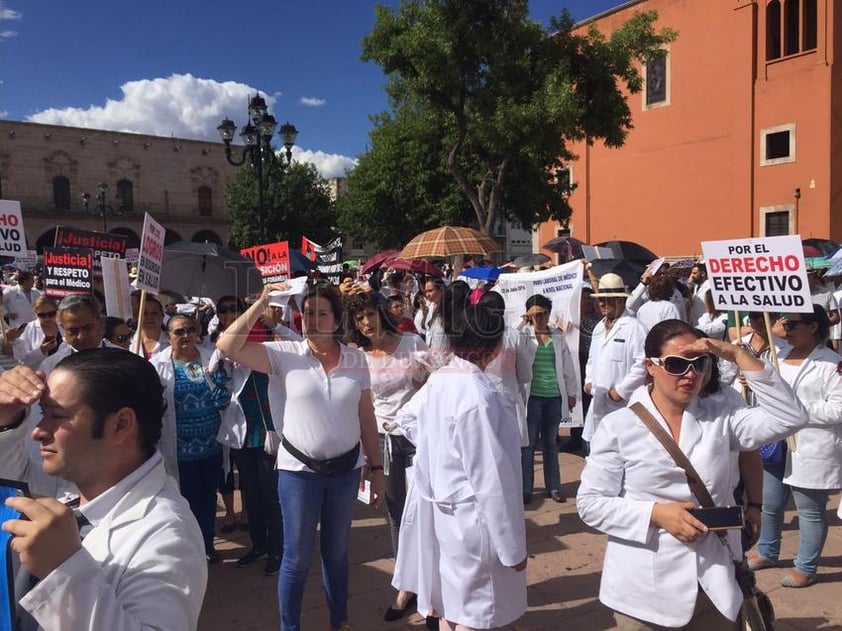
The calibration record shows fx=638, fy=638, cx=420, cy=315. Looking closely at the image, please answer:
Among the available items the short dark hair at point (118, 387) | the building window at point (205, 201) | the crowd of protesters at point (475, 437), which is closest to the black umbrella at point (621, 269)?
the crowd of protesters at point (475, 437)

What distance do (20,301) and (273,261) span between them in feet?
19.7

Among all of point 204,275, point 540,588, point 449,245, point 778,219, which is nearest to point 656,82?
point 778,219

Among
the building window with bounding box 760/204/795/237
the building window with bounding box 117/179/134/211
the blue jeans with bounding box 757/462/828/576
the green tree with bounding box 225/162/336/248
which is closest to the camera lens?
the blue jeans with bounding box 757/462/828/576

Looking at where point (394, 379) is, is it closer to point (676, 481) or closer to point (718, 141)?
point (676, 481)

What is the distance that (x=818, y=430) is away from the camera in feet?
13.1

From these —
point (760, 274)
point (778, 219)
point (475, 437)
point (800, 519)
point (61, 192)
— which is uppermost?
point (61, 192)

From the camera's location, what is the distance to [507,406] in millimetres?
→ 2910

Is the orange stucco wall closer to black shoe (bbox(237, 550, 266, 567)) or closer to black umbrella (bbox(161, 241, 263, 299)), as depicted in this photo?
black umbrella (bbox(161, 241, 263, 299))

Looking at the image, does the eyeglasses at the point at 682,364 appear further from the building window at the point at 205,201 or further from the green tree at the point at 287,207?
the building window at the point at 205,201

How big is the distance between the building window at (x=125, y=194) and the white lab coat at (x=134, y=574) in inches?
1884

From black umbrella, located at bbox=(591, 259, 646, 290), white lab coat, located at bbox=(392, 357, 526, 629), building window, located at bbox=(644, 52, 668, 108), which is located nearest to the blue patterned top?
white lab coat, located at bbox=(392, 357, 526, 629)

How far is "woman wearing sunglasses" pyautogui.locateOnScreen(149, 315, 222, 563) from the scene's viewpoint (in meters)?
4.45

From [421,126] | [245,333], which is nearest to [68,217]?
[421,126]

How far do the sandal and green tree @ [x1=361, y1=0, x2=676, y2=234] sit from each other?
1233 cm
